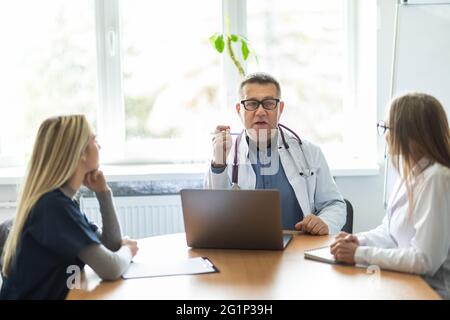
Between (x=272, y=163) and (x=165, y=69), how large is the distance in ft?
4.01

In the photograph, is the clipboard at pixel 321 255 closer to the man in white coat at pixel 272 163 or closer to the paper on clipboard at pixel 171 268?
the paper on clipboard at pixel 171 268

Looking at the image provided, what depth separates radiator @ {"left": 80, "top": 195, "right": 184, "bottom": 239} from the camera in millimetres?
3305

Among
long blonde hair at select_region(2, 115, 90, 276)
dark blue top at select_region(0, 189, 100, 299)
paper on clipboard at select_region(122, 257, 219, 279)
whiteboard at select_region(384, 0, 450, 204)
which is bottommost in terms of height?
paper on clipboard at select_region(122, 257, 219, 279)

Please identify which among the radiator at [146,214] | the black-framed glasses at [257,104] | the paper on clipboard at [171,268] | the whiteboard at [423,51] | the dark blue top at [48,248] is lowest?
the radiator at [146,214]

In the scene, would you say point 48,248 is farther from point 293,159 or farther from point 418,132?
point 293,159

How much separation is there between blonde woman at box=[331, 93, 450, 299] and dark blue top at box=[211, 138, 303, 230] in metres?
0.69

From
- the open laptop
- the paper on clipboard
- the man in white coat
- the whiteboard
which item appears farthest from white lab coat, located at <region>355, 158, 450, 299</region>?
the whiteboard

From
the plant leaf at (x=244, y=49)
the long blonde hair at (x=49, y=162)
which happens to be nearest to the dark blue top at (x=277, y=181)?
the plant leaf at (x=244, y=49)

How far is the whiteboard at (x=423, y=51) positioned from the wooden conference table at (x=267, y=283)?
168cm

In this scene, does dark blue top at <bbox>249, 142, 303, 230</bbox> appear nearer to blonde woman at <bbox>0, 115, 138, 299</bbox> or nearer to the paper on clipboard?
the paper on clipboard

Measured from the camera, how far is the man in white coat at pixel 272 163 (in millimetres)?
2443

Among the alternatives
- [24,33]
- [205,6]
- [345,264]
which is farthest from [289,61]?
[345,264]

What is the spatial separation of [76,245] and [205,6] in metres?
2.28

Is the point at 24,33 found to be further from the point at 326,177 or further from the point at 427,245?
the point at 427,245
